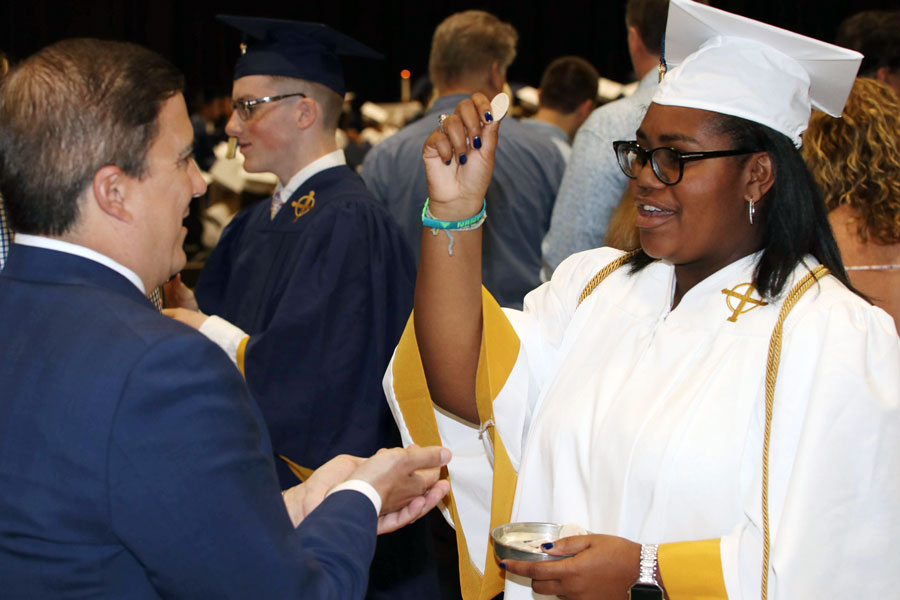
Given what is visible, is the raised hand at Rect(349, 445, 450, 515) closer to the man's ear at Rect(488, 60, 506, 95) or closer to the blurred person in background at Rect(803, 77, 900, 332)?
the blurred person in background at Rect(803, 77, 900, 332)

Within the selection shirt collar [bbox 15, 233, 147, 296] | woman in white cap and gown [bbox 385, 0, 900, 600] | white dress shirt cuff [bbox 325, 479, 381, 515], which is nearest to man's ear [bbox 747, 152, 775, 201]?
woman in white cap and gown [bbox 385, 0, 900, 600]

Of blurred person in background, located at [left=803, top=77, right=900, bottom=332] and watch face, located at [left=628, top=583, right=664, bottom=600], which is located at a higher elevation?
blurred person in background, located at [left=803, top=77, right=900, bottom=332]

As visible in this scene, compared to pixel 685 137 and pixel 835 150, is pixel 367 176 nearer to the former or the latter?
pixel 835 150

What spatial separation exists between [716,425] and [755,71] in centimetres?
61

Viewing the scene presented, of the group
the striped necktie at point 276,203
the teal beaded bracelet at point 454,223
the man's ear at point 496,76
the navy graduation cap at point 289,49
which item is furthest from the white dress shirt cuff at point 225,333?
the man's ear at point 496,76

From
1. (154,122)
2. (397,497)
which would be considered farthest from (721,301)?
(154,122)

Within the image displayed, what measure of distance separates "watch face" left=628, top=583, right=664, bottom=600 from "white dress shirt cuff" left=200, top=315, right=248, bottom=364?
60.3 inches

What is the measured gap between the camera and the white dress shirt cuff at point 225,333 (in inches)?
107

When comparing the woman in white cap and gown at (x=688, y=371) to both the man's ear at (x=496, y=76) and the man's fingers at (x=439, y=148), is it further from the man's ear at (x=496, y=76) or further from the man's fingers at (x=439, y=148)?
the man's ear at (x=496, y=76)

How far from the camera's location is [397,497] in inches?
60.0

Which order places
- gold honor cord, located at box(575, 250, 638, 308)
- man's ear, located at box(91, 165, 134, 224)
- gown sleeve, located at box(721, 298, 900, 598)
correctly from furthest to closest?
gold honor cord, located at box(575, 250, 638, 308), gown sleeve, located at box(721, 298, 900, 598), man's ear, located at box(91, 165, 134, 224)

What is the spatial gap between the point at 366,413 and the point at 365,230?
0.54 meters

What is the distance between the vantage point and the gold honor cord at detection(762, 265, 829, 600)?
1.45 m

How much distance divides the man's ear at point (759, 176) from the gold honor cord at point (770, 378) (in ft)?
0.59
